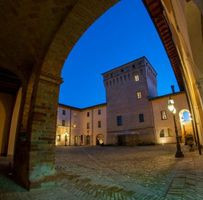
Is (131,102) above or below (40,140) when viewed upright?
above

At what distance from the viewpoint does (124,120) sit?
28359 mm

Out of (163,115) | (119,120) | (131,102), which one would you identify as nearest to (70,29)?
(163,115)

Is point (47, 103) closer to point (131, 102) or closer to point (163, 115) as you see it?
point (163, 115)

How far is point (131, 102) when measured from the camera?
92.4 ft

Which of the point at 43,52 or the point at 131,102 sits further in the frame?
the point at 131,102

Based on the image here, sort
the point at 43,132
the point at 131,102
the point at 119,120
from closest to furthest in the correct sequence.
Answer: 1. the point at 43,132
2. the point at 131,102
3. the point at 119,120

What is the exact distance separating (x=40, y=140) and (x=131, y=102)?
25.5 m

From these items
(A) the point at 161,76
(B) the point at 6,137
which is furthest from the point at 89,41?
(B) the point at 6,137

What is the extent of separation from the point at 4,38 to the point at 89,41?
16031 cm

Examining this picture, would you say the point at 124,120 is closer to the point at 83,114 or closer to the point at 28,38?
the point at 83,114

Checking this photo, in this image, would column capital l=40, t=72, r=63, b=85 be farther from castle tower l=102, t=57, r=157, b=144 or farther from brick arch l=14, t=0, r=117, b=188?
castle tower l=102, t=57, r=157, b=144

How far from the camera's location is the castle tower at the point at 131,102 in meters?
26.1

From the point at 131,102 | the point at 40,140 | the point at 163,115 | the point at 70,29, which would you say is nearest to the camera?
the point at 40,140

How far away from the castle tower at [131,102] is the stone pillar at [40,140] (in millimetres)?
23721
